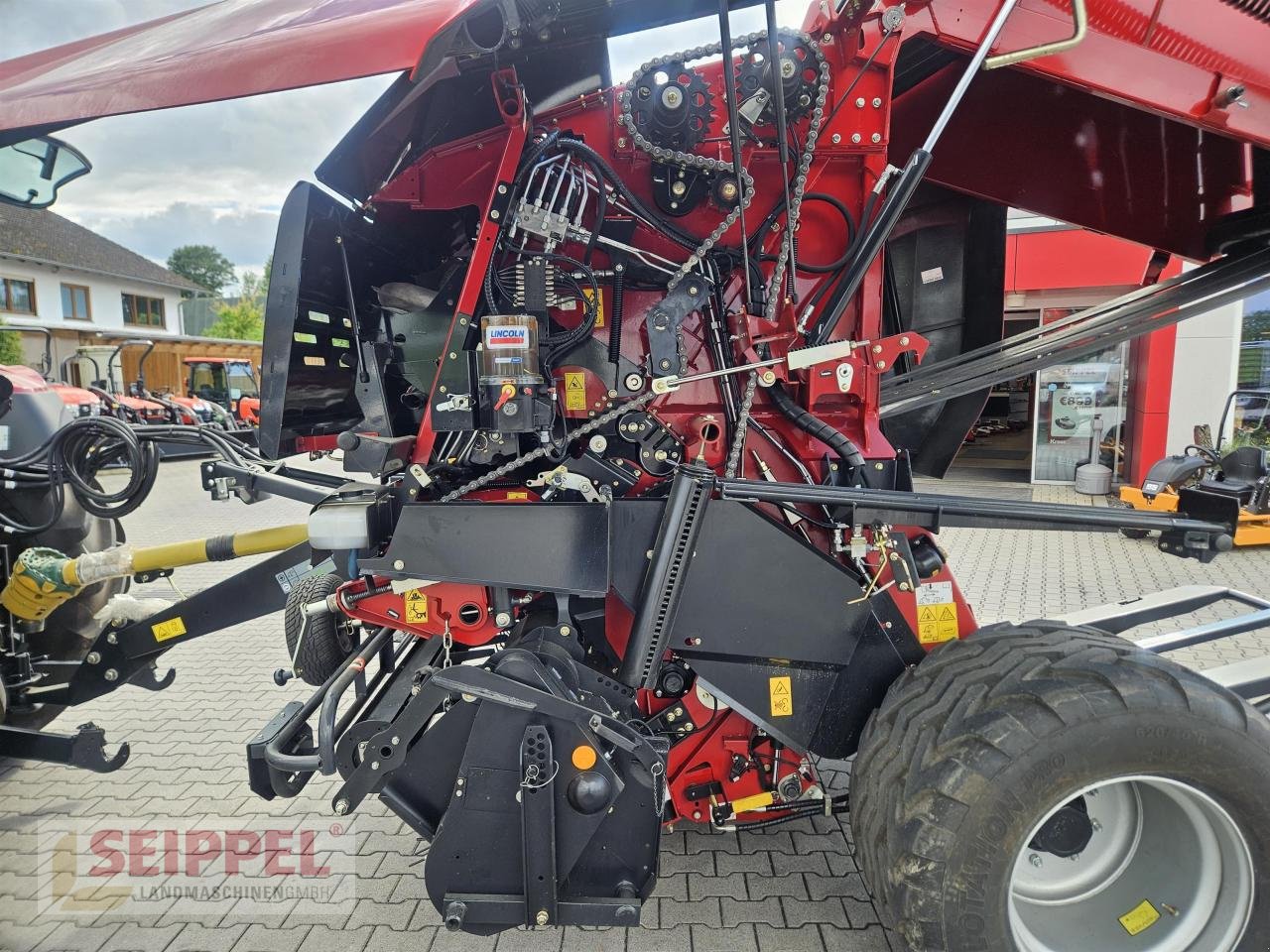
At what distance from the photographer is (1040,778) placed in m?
1.91

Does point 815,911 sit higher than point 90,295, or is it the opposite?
point 90,295

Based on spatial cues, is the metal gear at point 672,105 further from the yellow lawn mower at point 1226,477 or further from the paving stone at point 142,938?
the yellow lawn mower at point 1226,477

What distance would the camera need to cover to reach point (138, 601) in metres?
3.58

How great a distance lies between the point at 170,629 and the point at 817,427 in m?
2.81

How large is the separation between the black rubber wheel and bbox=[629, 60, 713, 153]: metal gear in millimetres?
2026

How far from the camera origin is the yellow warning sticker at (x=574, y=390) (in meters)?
2.48

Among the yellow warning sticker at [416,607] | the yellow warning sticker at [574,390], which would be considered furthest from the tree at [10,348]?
the yellow warning sticker at [574,390]

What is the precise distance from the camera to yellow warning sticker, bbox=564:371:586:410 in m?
2.48

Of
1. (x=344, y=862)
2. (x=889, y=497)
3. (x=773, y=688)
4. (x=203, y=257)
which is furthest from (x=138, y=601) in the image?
(x=203, y=257)

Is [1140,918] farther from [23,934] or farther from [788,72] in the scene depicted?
[23,934]

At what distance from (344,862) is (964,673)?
2474 mm

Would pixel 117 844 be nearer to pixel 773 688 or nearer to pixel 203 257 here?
pixel 773 688

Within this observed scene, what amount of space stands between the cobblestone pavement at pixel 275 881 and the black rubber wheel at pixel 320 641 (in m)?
0.74

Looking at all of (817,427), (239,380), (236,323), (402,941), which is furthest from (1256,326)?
(236,323)
